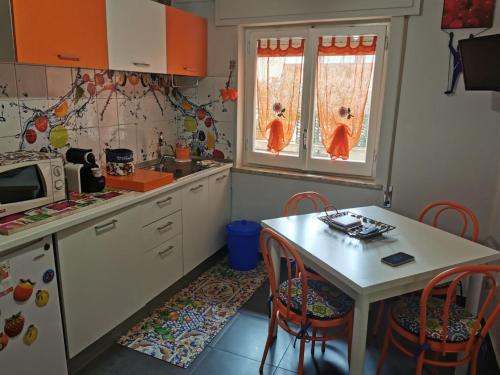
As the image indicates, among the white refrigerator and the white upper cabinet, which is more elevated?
the white upper cabinet

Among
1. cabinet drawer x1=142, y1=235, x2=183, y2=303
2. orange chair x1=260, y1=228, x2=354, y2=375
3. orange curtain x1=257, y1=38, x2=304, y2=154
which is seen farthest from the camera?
orange curtain x1=257, y1=38, x2=304, y2=154

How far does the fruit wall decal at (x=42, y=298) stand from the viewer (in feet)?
5.70

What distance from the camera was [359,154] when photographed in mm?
3070

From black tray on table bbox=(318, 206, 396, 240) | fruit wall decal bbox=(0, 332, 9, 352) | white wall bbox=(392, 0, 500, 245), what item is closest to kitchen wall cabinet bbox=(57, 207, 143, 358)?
fruit wall decal bbox=(0, 332, 9, 352)

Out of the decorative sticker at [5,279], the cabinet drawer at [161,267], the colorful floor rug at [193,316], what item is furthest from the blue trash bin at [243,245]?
the decorative sticker at [5,279]

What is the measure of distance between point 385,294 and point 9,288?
1553 mm

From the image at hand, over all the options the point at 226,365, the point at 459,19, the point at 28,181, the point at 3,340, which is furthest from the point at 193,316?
the point at 459,19

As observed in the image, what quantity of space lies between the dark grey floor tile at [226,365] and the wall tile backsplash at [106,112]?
60.2 inches

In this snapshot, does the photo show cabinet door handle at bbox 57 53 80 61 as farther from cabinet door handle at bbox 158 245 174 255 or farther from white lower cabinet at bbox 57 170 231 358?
cabinet door handle at bbox 158 245 174 255

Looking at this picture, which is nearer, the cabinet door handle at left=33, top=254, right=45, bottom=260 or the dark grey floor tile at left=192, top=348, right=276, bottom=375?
the cabinet door handle at left=33, top=254, right=45, bottom=260

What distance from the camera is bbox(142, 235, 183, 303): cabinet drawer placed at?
8.23 feet

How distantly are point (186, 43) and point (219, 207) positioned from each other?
1333 millimetres

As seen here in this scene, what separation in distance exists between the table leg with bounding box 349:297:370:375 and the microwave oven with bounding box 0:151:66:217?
154 centimetres

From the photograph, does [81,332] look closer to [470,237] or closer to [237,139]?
[237,139]
